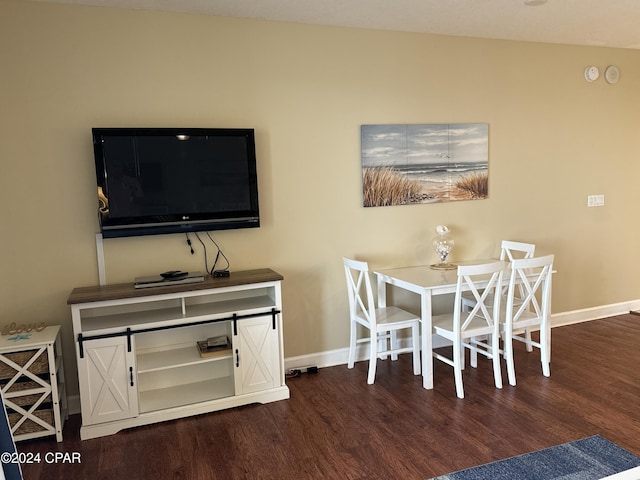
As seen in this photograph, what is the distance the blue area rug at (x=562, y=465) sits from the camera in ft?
7.98

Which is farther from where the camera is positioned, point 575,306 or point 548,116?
point 575,306

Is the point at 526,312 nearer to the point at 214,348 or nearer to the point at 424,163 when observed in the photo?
the point at 424,163

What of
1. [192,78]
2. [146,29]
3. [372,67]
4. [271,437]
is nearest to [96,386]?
[271,437]

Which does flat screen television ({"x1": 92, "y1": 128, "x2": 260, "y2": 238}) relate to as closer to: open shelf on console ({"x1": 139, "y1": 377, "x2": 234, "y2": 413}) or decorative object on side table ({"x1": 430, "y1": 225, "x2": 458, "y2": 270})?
open shelf on console ({"x1": 139, "y1": 377, "x2": 234, "y2": 413})

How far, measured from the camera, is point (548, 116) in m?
4.56

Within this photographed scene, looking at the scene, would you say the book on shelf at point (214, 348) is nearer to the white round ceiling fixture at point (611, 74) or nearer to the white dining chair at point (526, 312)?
the white dining chair at point (526, 312)

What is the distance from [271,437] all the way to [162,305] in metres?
1.15

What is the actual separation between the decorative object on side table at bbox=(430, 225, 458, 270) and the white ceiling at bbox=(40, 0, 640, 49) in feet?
5.19

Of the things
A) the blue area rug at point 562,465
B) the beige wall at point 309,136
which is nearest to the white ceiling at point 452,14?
the beige wall at point 309,136

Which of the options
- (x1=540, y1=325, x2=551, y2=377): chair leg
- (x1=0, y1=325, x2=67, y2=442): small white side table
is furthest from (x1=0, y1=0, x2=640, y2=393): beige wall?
(x1=540, y1=325, x2=551, y2=377): chair leg

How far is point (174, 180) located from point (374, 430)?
1.99 metres

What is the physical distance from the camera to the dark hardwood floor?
259 centimetres

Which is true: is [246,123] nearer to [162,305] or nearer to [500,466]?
[162,305]

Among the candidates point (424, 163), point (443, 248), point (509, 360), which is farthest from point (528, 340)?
point (424, 163)
